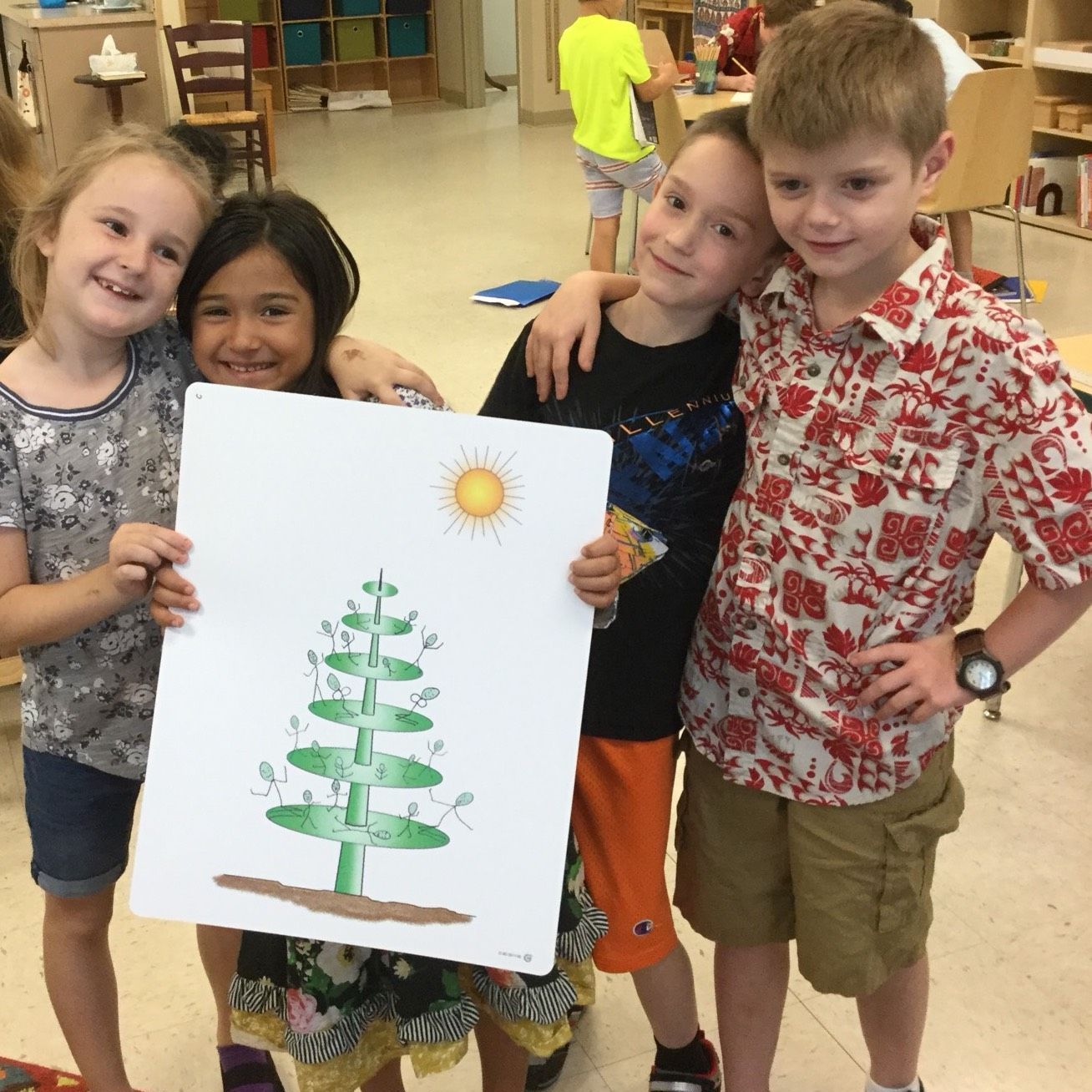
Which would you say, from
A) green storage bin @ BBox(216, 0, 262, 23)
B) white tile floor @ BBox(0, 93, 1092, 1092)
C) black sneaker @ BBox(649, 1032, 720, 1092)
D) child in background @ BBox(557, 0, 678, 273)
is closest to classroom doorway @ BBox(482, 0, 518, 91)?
green storage bin @ BBox(216, 0, 262, 23)

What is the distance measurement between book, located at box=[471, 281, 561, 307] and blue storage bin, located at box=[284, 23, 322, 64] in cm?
649

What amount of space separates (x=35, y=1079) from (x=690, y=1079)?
858 mm

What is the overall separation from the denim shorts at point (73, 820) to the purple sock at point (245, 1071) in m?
0.36

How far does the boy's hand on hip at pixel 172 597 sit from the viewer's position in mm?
1076

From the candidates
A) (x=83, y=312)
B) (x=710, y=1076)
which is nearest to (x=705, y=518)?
(x=83, y=312)

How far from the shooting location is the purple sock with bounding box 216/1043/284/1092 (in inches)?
61.8

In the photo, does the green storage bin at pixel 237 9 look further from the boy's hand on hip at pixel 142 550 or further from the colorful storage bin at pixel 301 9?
the boy's hand on hip at pixel 142 550

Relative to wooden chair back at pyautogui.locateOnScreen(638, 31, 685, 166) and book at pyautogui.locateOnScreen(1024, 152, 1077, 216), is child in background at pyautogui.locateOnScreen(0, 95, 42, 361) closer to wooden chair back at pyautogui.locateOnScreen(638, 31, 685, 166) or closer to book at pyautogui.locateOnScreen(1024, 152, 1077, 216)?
wooden chair back at pyautogui.locateOnScreen(638, 31, 685, 166)

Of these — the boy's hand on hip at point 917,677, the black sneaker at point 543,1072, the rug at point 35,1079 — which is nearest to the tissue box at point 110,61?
the rug at point 35,1079

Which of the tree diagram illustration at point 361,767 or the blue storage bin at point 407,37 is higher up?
the blue storage bin at point 407,37

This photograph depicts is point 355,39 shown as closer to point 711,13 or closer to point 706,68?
point 711,13

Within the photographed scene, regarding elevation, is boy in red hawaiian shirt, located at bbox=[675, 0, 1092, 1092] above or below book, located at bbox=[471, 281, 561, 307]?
above

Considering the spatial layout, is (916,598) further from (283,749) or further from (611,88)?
(611,88)

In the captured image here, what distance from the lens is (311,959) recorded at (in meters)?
1.20
